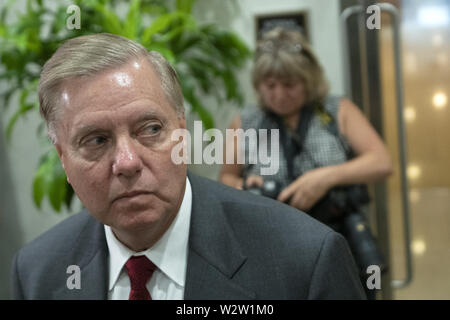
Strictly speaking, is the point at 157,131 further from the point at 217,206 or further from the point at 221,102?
the point at 221,102

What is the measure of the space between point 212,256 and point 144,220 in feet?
0.48

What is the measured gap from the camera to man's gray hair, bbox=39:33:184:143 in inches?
22.7

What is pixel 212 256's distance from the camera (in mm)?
713

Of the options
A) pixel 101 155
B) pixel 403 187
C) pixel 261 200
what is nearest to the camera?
pixel 101 155

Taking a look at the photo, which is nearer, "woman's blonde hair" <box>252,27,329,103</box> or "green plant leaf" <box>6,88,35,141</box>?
"woman's blonde hair" <box>252,27,329,103</box>

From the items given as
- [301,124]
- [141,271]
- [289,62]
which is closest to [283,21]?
[289,62]

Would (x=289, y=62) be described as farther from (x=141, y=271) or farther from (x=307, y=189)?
(x=141, y=271)

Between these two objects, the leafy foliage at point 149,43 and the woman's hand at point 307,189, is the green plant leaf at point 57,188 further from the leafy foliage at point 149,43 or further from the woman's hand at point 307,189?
the woman's hand at point 307,189

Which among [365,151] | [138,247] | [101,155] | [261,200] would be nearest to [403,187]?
[365,151]

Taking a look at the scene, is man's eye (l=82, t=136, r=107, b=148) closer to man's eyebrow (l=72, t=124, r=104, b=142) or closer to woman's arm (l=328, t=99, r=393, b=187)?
man's eyebrow (l=72, t=124, r=104, b=142)

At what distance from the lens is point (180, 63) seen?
0.96m

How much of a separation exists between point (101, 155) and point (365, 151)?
511 millimetres

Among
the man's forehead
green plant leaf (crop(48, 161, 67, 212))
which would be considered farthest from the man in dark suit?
green plant leaf (crop(48, 161, 67, 212))
